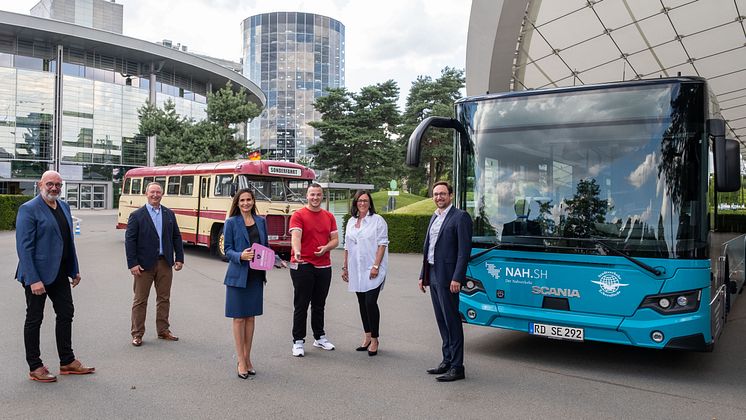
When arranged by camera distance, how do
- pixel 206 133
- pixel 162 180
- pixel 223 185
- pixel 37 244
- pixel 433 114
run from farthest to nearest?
pixel 433 114
pixel 206 133
pixel 162 180
pixel 223 185
pixel 37 244

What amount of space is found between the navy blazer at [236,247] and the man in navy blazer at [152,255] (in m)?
1.44

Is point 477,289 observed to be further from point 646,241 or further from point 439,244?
point 646,241

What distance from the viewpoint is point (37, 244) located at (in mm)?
5098

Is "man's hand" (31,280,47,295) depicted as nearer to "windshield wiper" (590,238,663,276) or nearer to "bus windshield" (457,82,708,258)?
"bus windshield" (457,82,708,258)

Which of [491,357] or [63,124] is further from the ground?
[63,124]

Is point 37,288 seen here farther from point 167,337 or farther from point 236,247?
point 167,337

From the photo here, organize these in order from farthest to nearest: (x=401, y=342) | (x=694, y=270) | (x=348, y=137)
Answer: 1. (x=348, y=137)
2. (x=401, y=342)
3. (x=694, y=270)

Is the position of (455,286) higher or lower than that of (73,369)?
higher

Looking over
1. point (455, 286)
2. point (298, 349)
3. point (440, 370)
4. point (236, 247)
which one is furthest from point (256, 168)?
point (455, 286)

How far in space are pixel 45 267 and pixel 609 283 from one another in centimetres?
498

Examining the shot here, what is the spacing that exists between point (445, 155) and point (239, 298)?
129ft

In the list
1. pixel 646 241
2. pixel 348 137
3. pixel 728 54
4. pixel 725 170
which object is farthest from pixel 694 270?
pixel 348 137

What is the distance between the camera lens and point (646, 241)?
17.3 feet

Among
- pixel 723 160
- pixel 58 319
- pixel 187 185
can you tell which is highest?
pixel 187 185
